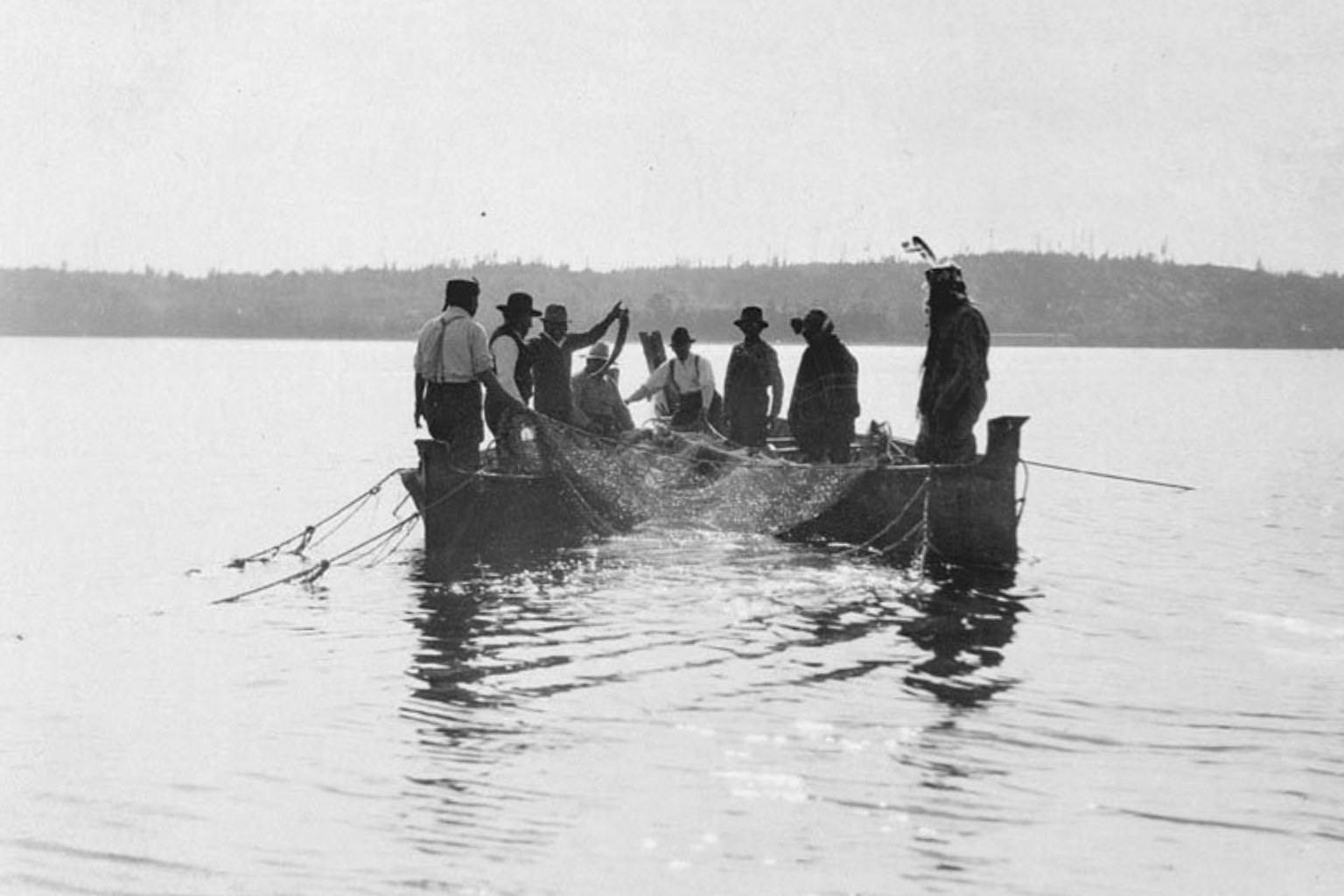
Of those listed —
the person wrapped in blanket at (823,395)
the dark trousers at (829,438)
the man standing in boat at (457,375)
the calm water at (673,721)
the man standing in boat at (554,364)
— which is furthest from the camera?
the dark trousers at (829,438)

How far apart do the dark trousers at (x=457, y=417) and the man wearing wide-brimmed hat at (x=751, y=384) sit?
11.8 feet

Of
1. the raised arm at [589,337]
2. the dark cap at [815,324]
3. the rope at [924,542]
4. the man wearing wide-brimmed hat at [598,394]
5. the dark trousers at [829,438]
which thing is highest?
the dark cap at [815,324]

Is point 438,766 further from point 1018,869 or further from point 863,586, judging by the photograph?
point 863,586

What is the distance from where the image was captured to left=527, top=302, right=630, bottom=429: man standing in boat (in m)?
13.9

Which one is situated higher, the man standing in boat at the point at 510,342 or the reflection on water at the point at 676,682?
the man standing in boat at the point at 510,342

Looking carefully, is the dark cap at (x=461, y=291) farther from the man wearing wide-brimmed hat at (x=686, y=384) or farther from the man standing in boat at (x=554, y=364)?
the man wearing wide-brimmed hat at (x=686, y=384)

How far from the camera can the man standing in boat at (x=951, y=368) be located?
41.3ft

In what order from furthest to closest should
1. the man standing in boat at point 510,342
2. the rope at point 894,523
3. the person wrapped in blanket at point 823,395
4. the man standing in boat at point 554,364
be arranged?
the person wrapped in blanket at point 823,395
the man standing in boat at point 554,364
the man standing in boat at point 510,342
the rope at point 894,523

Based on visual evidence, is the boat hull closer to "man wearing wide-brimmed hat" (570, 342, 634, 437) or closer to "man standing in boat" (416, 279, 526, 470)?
"man wearing wide-brimmed hat" (570, 342, 634, 437)

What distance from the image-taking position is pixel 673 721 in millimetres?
8328

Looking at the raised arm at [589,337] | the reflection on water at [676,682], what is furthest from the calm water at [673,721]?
the raised arm at [589,337]

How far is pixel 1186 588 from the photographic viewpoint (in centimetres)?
1452

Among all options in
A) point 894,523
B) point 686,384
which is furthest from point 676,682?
point 686,384

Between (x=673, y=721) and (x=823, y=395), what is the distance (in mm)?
6596
